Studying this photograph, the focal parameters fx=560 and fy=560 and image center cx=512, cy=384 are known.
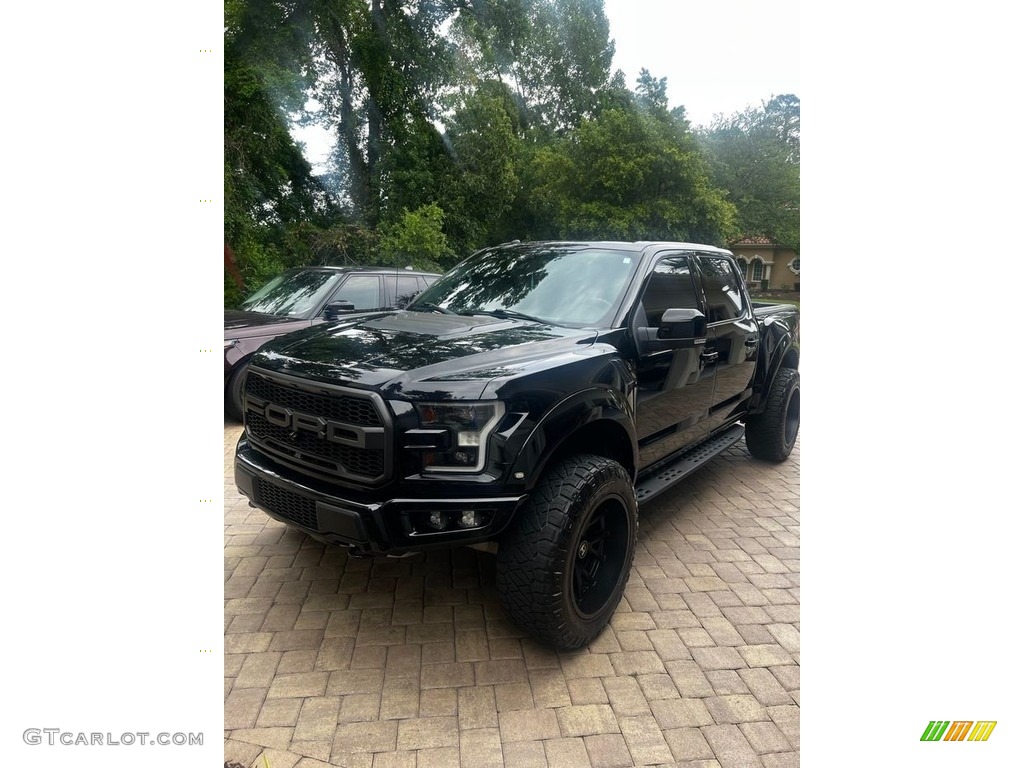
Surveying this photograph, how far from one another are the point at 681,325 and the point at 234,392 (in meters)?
4.67

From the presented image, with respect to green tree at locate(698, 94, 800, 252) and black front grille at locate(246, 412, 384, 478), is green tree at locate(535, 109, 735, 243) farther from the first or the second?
black front grille at locate(246, 412, 384, 478)

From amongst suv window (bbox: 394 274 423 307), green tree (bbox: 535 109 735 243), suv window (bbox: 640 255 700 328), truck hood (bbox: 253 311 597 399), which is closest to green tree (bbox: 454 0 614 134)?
green tree (bbox: 535 109 735 243)

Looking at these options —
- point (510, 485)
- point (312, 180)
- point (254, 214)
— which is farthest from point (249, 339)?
point (510, 485)

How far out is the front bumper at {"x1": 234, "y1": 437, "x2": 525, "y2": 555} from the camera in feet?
6.46

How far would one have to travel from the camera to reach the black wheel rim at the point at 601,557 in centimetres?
242

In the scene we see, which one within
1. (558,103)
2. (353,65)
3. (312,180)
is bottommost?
(312,180)

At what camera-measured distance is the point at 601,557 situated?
2.55 metres

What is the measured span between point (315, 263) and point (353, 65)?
6.43 ft

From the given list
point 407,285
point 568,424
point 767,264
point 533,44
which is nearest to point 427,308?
point 568,424

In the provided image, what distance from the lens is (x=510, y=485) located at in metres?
2.04

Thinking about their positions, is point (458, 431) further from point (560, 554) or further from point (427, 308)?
point (427, 308)
